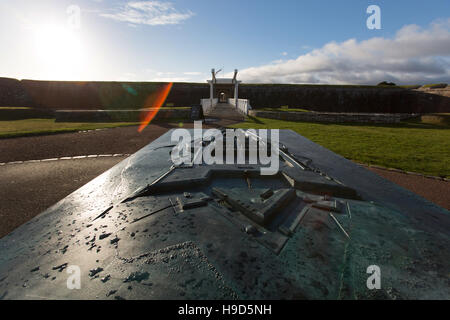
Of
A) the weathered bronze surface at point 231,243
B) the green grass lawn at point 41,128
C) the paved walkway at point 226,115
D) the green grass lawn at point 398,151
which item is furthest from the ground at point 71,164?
the paved walkway at point 226,115

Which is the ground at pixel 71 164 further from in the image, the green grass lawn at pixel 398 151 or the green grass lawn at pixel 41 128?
the green grass lawn at pixel 41 128

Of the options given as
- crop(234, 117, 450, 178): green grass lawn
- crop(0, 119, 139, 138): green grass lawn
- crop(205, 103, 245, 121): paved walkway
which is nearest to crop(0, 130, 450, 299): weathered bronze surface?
crop(234, 117, 450, 178): green grass lawn

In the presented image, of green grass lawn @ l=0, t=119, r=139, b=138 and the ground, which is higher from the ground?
green grass lawn @ l=0, t=119, r=139, b=138

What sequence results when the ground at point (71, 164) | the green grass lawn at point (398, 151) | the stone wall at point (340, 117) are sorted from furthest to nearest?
1. the stone wall at point (340, 117)
2. the green grass lawn at point (398, 151)
3. the ground at point (71, 164)

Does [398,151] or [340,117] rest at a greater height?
[340,117]

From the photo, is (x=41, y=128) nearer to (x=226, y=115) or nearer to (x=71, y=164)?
(x=71, y=164)

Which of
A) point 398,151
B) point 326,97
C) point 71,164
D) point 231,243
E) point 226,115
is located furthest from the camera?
point 326,97

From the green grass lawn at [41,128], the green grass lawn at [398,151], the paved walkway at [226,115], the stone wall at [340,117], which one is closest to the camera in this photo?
the green grass lawn at [398,151]

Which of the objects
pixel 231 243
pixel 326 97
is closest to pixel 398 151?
pixel 231 243

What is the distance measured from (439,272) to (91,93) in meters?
34.6

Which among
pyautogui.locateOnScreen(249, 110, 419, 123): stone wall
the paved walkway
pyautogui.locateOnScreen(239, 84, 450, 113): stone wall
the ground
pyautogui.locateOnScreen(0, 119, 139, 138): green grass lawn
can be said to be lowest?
the ground

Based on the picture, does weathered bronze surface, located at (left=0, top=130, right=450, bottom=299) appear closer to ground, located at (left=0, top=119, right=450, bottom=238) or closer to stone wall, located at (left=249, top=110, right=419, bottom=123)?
ground, located at (left=0, top=119, right=450, bottom=238)

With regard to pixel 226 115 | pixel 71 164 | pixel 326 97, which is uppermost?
pixel 326 97
